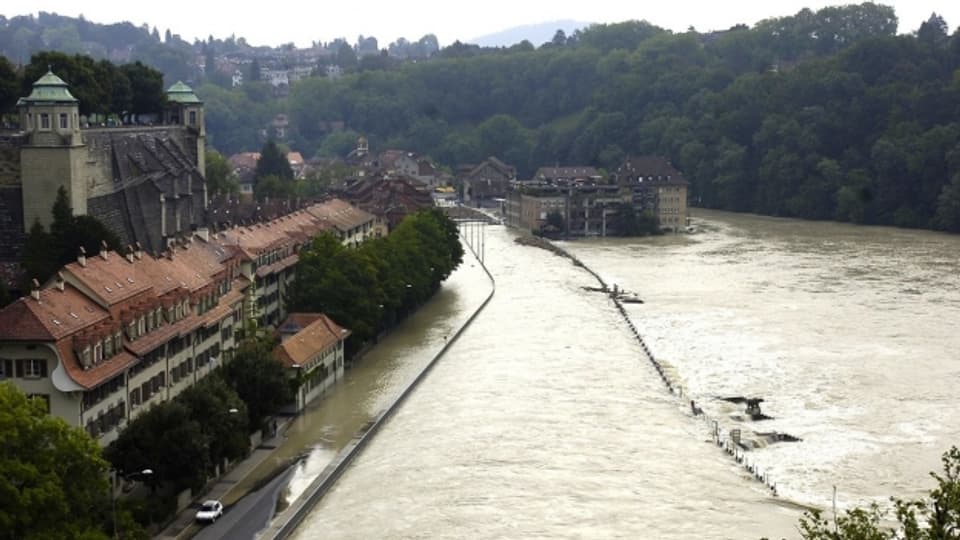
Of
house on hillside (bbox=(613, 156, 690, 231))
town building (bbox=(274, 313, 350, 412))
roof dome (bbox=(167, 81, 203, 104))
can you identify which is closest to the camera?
town building (bbox=(274, 313, 350, 412))

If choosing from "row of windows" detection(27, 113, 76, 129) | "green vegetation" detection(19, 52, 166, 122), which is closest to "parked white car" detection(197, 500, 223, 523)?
"row of windows" detection(27, 113, 76, 129)

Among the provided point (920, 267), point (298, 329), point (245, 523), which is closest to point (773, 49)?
point (920, 267)

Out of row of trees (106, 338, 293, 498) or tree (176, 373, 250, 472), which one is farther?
tree (176, 373, 250, 472)

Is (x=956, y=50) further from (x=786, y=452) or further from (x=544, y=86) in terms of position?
(x=786, y=452)

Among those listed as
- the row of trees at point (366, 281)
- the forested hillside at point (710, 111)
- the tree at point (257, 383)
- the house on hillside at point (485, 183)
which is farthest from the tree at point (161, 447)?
the house on hillside at point (485, 183)

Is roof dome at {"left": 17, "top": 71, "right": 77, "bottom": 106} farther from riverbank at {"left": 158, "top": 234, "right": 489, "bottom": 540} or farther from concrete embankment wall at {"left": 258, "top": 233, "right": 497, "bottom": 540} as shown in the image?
→ concrete embankment wall at {"left": 258, "top": 233, "right": 497, "bottom": 540}

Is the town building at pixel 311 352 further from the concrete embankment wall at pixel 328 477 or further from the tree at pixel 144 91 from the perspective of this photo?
the tree at pixel 144 91
